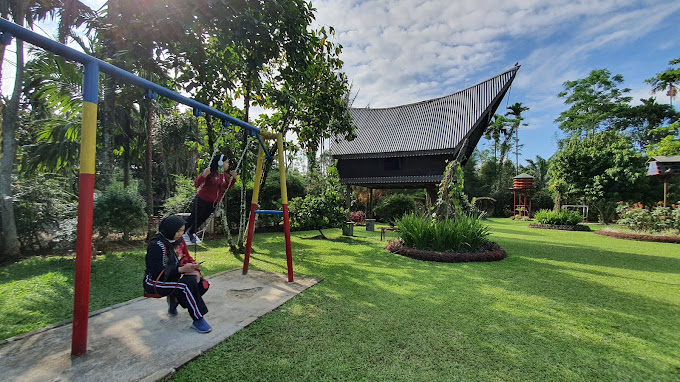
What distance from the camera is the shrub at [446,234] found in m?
7.68

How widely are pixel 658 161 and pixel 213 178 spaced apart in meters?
19.4

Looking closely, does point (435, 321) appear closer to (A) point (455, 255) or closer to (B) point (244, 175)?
(A) point (455, 255)

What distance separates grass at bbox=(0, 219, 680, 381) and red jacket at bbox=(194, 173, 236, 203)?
1704mm

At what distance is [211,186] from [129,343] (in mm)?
2167

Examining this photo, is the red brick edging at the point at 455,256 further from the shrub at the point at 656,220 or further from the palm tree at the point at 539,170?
the palm tree at the point at 539,170

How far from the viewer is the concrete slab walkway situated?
229cm

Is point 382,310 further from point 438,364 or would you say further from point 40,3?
point 40,3

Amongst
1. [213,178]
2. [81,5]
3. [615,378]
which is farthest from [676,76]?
[81,5]

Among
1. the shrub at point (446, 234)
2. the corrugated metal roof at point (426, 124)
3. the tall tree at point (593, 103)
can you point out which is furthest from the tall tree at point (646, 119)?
the shrub at point (446, 234)

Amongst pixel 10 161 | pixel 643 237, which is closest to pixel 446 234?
pixel 10 161

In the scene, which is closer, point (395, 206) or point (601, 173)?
point (395, 206)

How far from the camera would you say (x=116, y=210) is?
702 centimetres

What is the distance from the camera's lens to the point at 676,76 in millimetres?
23828

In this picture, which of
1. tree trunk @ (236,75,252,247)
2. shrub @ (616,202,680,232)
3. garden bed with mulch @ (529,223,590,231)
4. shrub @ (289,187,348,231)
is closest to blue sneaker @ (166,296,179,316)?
tree trunk @ (236,75,252,247)
